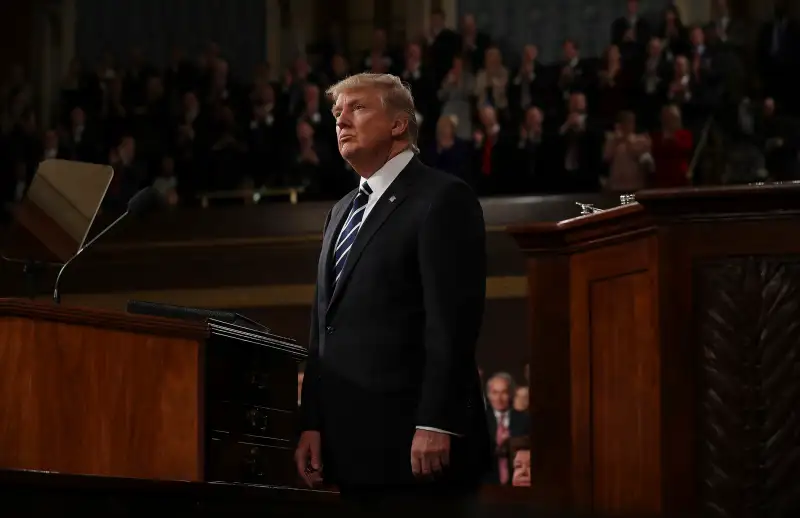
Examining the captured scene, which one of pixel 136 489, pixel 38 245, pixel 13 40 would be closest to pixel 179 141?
pixel 13 40

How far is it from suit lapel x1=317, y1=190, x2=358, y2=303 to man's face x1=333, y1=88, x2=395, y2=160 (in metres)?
0.15

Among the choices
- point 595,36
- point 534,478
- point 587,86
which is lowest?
point 534,478

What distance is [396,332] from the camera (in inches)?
97.3

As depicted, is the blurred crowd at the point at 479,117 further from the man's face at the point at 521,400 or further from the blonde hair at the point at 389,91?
the blonde hair at the point at 389,91

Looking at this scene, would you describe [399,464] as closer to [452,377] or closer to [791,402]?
[452,377]

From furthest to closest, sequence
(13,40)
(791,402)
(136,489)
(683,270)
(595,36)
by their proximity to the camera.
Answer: (13,40)
(595,36)
(683,270)
(791,402)
(136,489)

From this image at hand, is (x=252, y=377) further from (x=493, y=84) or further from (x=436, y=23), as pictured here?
(x=436, y=23)

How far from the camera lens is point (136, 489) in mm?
2078

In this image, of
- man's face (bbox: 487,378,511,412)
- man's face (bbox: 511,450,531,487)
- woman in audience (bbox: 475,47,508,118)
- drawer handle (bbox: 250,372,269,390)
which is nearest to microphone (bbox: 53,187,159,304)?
drawer handle (bbox: 250,372,269,390)

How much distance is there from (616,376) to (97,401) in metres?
1.25

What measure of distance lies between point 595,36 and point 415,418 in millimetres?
8644

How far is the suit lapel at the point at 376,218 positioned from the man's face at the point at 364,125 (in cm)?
8

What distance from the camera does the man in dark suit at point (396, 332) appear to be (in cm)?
240

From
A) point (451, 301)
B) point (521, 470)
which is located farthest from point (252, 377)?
point (521, 470)
